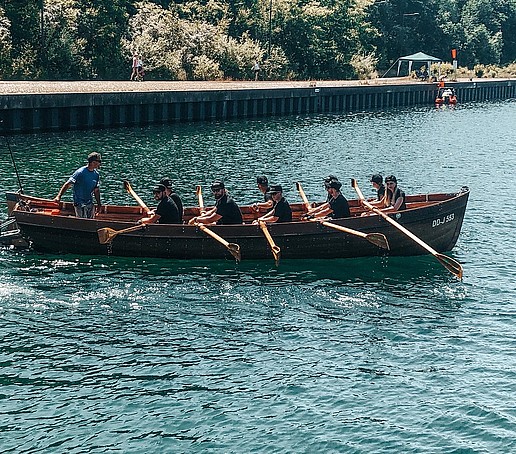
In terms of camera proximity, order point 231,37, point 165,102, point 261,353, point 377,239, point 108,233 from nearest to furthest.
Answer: point 261,353 < point 377,239 < point 108,233 < point 165,102 < point 231,37

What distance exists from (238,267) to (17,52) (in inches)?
1931

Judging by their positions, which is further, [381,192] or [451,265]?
[381,192]

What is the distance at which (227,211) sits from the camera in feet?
88.4

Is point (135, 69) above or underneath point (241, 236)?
above

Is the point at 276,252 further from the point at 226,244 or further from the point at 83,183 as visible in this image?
the point at 83,183

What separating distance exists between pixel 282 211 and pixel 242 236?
4.82 ft

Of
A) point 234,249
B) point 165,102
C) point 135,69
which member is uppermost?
point 135,69

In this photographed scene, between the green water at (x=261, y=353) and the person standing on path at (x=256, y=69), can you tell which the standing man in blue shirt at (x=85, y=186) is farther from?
the person standing on path at (x=256, y=69)

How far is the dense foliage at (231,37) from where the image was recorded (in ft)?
235

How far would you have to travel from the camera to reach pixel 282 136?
60688 mm

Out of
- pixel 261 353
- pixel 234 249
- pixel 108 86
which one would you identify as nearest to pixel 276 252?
pixel 234 249

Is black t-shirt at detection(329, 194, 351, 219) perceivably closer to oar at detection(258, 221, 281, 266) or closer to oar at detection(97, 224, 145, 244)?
oar at detection(258, 221, 281, 266)

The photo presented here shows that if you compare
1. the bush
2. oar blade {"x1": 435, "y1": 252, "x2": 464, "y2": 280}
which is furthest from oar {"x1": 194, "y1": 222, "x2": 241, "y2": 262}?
the bush

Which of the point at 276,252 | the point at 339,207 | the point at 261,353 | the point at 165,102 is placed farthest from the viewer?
the point at 165,102
